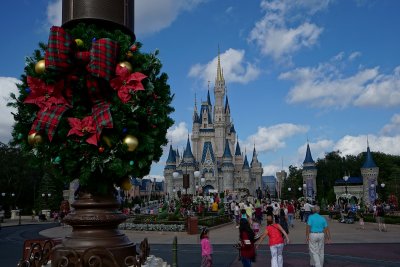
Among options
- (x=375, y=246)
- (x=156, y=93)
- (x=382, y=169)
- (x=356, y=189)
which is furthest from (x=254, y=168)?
(x=156, y=93)

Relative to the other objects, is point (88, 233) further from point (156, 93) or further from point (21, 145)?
point (156, 93)

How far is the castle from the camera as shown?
106m

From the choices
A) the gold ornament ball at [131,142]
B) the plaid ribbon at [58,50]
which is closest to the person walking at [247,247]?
the gold ornament ball at [131,142]

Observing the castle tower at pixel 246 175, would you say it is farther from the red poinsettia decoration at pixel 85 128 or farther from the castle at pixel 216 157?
the red poinsettia decoration at pixel 85 128

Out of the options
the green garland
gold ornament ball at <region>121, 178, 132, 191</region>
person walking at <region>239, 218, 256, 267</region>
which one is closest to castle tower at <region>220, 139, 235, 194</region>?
person walking at <region>239, 218, 256, 267</region>

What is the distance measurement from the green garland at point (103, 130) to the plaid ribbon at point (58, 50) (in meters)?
0.17

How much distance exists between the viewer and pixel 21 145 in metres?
5.22

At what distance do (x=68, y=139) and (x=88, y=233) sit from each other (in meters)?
1.14

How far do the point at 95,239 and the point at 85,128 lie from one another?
1305 millimetres

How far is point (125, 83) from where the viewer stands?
194 inches

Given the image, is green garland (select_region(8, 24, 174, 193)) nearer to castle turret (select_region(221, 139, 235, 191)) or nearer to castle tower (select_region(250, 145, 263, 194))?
castle turret (select_region(221, 139, 235, 191))

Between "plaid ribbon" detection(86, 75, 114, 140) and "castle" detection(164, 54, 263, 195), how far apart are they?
9638cm

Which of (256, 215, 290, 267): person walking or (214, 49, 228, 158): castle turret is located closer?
(256, 215, 290, 267): person walking

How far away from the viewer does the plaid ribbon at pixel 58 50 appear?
4.68 meters
